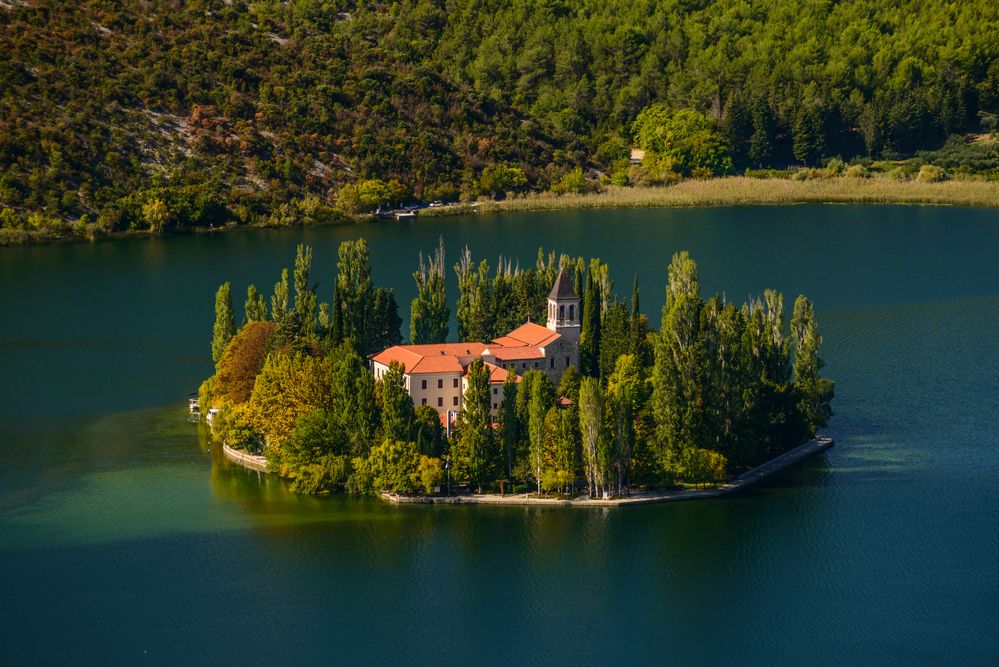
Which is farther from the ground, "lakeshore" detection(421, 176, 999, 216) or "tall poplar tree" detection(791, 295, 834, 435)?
"lakeshore" detection(421, 176, 999, 216)

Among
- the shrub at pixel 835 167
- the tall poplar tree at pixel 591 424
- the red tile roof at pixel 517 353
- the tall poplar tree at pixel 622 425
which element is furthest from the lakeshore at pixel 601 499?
the shrub at pixel 835 167

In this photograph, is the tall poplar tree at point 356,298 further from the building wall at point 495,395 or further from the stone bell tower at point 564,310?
the building wall at point 495,395

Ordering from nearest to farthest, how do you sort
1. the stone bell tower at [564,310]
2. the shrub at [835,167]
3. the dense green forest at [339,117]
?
the stone bell tower at [564,310] → the dense green forest at [339,117] → the shrub at [835,167]

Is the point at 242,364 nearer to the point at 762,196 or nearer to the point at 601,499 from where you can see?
the point at 601,499

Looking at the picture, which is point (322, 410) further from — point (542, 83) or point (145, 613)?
point (542, 83)

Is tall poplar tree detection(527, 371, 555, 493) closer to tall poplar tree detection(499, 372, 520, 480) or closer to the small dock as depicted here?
tall poplar tree detection(499, 372, 520, 480)

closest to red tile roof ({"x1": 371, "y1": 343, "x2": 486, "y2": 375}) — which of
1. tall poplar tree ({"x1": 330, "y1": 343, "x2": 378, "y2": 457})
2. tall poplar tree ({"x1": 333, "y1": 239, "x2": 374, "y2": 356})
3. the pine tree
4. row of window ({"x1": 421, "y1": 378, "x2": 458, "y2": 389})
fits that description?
row of window ({"x1": 421, "y1": 378, "x2": 458, "y2": 389})
